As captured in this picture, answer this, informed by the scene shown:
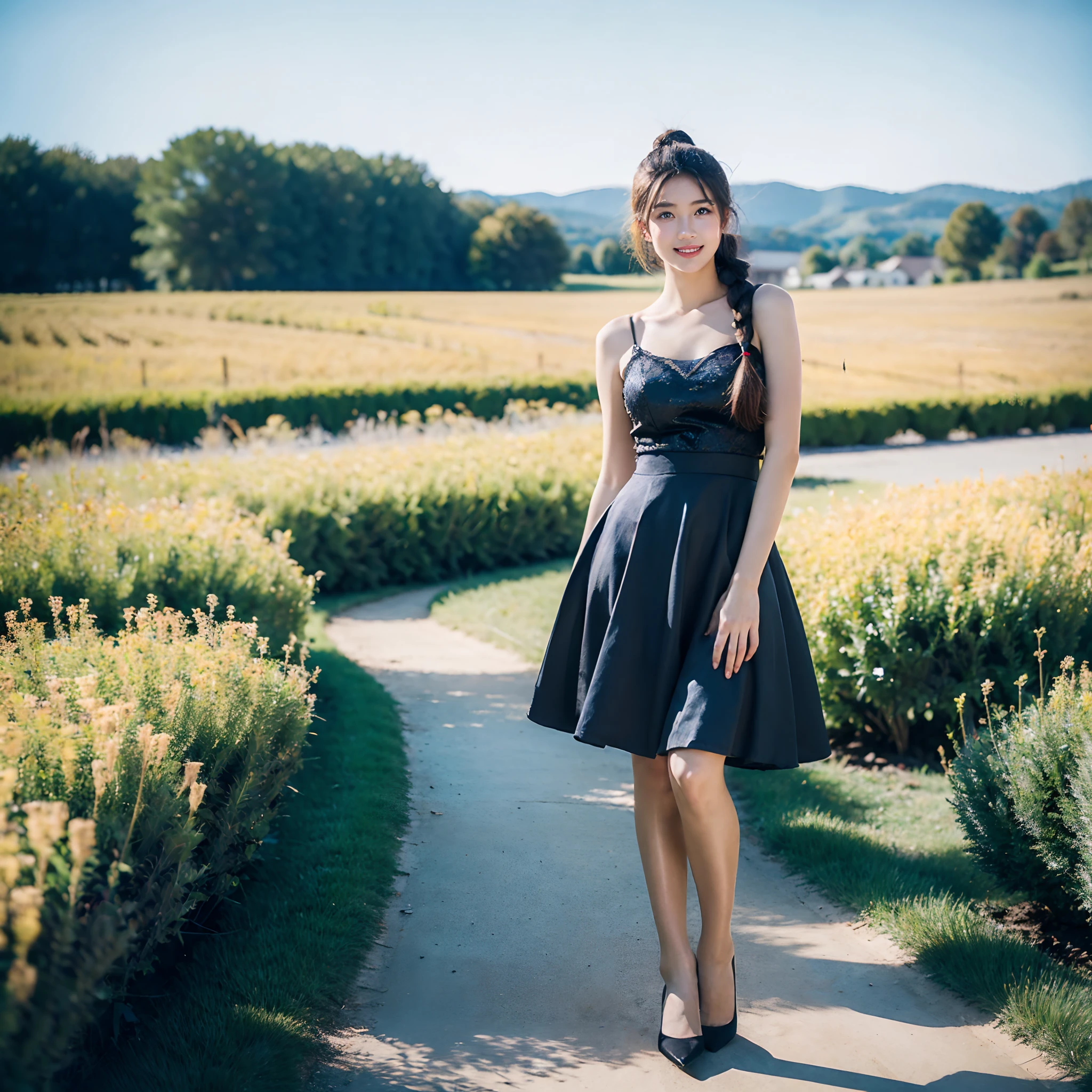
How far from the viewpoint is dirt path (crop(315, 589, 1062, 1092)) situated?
212cm

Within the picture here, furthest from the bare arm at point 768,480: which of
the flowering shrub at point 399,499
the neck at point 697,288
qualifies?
the flowering shrub at point 399,499

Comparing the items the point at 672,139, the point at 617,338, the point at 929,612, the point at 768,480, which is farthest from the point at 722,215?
the point at 929,612

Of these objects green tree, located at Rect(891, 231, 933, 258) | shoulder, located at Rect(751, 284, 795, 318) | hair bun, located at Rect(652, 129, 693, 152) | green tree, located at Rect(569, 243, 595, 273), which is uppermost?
green tree, located at Rect(569, 243, 595, 273)

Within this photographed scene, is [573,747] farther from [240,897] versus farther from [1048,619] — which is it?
[1048,619]

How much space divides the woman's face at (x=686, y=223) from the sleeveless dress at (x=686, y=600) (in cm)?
26

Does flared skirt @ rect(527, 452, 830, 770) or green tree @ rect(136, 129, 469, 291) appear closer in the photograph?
flared skirt @ rect(527, 452, 830, 770)

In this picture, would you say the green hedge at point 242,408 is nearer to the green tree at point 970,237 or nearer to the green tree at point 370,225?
the green tree at point 970,237

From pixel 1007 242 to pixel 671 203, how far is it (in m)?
14.5

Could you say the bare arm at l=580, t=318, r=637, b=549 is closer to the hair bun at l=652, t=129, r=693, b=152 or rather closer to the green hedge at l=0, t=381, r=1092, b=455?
the hair bun at l=652, t=129, r=693, b=152

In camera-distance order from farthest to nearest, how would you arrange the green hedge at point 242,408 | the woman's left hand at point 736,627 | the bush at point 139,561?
1. the green hedge at point 242,408
2. the bush at point 139,561
3. the woman's left hand at point 736,627

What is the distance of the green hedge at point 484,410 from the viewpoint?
14875mm

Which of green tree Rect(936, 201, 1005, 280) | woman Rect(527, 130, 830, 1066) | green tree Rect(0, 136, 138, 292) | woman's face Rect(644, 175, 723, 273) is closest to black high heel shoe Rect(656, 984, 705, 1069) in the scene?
woman Rect(527, 130, 830, 1066)

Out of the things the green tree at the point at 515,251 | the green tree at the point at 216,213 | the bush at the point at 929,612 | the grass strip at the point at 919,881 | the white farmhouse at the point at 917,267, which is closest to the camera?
the grass strip at the point at 919,881

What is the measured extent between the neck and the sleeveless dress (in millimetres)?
185
